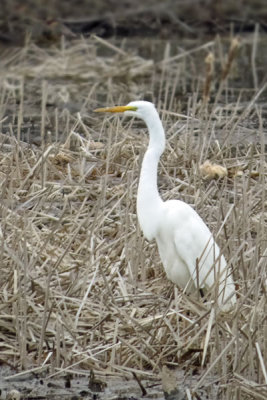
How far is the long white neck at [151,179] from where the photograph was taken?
515cm

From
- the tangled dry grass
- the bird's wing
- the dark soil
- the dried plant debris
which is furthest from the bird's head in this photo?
the dark soil

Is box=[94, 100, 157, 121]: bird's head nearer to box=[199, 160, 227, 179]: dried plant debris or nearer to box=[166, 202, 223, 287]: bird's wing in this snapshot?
box=[166, 202, 223, 287]: bird's wing

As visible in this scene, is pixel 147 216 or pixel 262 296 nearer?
pixel 262 296

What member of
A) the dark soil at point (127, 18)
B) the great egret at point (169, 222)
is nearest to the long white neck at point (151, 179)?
the great egret at point (169, 222)

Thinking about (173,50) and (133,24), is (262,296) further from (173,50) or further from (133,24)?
(133,24)

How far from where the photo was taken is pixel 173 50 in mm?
14820

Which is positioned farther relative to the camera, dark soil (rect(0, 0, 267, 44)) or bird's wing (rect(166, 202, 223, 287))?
dark soil (rect(0, 0, 267, 44))

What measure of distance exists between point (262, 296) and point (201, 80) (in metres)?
7.68

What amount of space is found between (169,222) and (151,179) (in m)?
0.23

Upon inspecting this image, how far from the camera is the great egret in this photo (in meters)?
5.15

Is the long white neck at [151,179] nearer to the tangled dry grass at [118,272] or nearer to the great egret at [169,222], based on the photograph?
the great egret at [169,222]

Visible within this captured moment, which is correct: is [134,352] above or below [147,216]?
below

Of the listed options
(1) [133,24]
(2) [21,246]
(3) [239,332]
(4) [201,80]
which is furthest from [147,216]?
(1) [133,24]

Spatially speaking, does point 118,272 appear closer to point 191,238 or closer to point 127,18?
point 191,238
